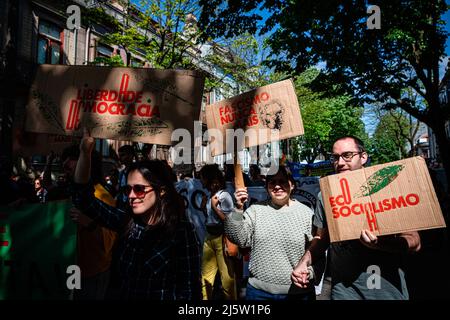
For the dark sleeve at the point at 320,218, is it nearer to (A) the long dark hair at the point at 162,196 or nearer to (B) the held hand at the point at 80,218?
(A) the long dark hair at the point at 162,196

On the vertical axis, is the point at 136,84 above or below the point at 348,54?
below

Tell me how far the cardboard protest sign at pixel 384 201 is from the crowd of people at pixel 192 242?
0.10 meters

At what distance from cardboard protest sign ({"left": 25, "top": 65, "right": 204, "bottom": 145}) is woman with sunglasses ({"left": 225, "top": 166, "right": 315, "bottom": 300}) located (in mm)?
856

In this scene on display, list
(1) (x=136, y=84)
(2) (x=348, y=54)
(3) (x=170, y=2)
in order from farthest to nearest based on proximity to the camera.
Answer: (3) (x=170, y=2) → (2) (x=348, y=54) → (1) (x=136, y=84)

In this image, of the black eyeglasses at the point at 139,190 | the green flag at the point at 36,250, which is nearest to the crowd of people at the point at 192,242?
the black eyeglasses at the point at 139,190

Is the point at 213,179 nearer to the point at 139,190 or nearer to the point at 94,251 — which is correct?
the point at 94,251

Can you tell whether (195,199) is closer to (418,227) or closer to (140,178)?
(140,178)

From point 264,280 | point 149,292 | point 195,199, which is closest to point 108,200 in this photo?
point 149,292

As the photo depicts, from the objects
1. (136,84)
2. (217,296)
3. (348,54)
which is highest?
(348,54)

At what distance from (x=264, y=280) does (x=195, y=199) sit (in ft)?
10.0

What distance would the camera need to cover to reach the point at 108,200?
8.99 ft

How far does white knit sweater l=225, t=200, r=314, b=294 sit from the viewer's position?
8.29 ft

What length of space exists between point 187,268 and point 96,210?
0.80 m
